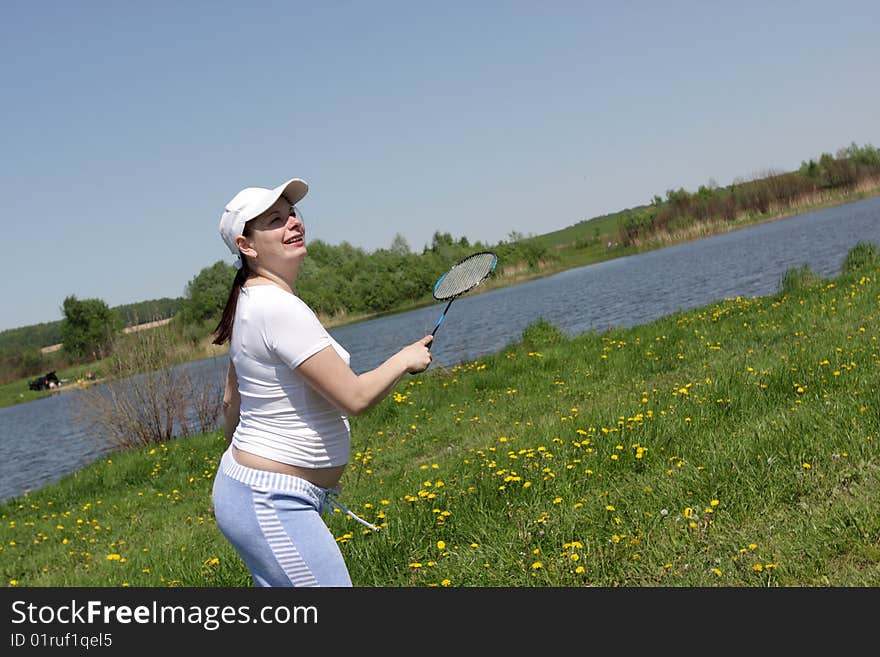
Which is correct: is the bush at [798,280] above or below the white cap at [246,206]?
below

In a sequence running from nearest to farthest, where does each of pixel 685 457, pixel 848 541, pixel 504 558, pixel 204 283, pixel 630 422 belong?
pixel 848 541, pixel 504 558, pixel 685 457, pixel 630 422, pixel 204 283

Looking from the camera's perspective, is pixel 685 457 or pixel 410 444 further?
pixel 410 444

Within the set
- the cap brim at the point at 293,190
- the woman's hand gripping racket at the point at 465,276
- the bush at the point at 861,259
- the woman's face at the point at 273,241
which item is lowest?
the bush at the point at 861,259

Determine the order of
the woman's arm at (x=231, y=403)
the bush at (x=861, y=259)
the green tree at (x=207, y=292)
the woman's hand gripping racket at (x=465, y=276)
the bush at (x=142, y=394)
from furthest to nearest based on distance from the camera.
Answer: the green tree at (x=207, y=292) < the bush at (x=861, y=259) < the bush at (x=142, y=394) < the woman's hand gripping racket at (x=465, y=276) < the woman's arm at (x=231, y=403)

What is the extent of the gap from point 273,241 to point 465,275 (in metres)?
2.18

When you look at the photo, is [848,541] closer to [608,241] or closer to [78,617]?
[78,617]

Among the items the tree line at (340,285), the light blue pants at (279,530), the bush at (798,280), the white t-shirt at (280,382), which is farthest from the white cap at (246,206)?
the tree line at (340,285)

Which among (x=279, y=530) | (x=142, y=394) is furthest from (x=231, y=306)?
(x=142, y=394)

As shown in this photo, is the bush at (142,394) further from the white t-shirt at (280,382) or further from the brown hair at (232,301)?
the white t-shirt at (280,382)

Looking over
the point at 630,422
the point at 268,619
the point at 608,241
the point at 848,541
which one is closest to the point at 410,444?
the point at 630,422

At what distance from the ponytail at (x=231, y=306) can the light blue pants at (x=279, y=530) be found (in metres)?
0.61

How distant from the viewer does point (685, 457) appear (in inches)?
223

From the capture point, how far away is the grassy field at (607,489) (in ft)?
13.8

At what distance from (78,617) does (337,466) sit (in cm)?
122
